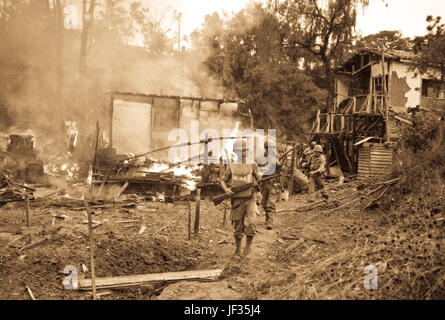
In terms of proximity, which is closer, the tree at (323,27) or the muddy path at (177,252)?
the muddy path at (177,252)

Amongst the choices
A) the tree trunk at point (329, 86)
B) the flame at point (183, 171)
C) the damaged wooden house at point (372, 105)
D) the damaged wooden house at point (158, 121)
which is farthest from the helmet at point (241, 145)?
the tree trunk at point (329, 86)

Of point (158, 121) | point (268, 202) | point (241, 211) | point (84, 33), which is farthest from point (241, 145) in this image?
point (84, 33)

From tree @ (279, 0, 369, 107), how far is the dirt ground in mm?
15922

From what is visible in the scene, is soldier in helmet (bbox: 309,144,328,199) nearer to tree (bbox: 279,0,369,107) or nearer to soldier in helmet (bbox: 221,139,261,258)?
soldier in helmet (bbox: 221,139,261,258)

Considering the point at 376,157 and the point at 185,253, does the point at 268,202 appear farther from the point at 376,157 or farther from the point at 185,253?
the point at 376,157

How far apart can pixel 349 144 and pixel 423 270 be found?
14160mm

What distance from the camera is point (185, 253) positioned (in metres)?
6.33

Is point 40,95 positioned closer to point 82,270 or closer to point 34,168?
point 34,168

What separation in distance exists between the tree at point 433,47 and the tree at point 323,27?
1330 cm

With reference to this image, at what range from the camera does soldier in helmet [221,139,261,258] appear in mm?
5863

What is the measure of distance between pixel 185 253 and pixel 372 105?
18.6 metres

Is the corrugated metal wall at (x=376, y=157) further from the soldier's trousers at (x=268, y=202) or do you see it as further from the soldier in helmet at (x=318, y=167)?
the soldier's trousers at (x=268, y=202)

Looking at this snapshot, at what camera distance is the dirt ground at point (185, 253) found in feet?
13.9
